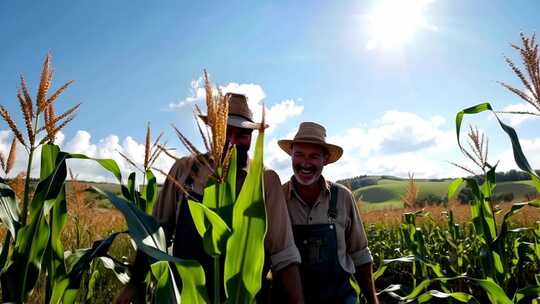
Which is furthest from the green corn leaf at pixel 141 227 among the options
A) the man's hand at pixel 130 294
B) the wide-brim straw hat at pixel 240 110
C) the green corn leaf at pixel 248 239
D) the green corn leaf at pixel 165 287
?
the wide-brim straw hat at pixel 240 110

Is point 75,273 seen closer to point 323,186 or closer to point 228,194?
point 228,194

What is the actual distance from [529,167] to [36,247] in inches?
89.8

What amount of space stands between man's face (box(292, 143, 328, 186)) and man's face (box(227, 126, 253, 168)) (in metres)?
0.83

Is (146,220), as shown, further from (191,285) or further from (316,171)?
(316,171)

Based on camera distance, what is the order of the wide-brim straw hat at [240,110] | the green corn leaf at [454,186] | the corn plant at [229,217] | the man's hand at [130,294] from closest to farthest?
the corn plant at [229,217] < the man's hand at [130,294] < the wide-brim straw hat at [240,110] < the green corn leaf at [454,186]

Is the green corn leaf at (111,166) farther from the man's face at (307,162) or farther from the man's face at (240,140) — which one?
the man's face at (307,162)

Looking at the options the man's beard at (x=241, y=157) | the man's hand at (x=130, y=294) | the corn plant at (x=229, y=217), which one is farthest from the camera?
the man's beard at (x=241, y=157)

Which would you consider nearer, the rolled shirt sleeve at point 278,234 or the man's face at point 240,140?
the rolled shirt sleeve at point 278,234

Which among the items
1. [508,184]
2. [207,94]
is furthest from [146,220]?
[508,184]

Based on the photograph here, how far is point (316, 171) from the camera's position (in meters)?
3.17

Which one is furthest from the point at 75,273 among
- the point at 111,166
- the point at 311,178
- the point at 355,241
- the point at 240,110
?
the point at 355,241

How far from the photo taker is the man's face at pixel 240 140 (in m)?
2.34

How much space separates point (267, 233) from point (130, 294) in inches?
29.7

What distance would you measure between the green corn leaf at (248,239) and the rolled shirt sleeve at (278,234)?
2.11 ft
